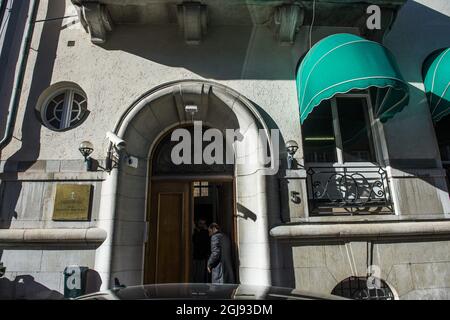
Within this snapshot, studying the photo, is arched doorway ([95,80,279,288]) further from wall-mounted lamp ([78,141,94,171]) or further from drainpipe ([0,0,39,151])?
drainpipe ([0,0,39,151])

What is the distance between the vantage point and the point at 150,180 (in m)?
6.48

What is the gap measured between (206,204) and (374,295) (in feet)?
17.1

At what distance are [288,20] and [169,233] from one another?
5304 mm

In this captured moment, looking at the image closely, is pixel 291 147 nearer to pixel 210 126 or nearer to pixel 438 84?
pixel 210 126

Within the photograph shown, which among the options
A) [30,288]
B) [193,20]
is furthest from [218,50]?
[30,288]

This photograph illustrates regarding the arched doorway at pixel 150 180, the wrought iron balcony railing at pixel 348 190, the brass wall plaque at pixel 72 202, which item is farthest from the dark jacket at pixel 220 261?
the brass wall plaque at pixel 72 202

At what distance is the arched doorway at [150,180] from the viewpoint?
543 centimetres

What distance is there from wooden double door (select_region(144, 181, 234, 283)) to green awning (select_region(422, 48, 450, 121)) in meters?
4.60

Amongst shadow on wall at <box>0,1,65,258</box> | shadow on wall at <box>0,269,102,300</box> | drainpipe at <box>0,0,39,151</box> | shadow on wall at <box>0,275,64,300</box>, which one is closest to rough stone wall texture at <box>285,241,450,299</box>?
shadow on wall at <box>0,269,102,300</box>

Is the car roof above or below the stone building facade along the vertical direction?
below

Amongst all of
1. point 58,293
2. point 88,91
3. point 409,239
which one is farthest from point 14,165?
point 409,239

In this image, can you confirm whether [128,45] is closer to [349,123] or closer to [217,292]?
[349,123]

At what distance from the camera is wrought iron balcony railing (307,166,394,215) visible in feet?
18.9

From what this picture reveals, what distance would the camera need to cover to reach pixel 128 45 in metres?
6.55
